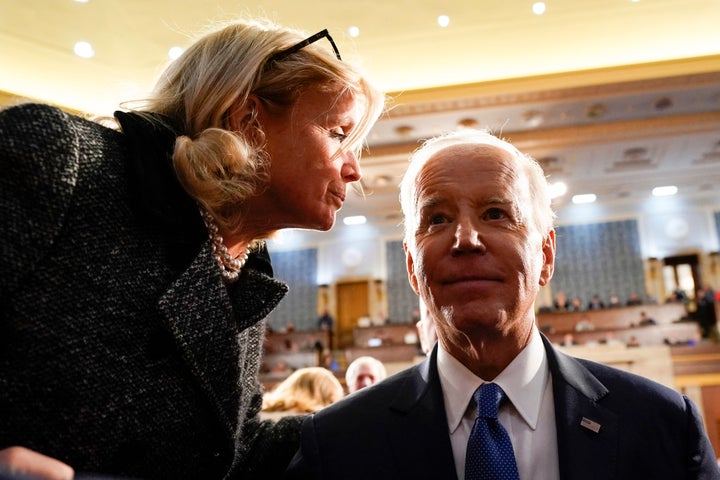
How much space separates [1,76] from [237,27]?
7937mm

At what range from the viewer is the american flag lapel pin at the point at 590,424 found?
1118mm

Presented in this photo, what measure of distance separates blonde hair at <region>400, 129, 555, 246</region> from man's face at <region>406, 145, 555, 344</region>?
1.0 inches

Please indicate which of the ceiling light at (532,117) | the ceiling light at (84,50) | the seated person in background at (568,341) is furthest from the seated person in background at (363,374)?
the seated person in background at (568,341)

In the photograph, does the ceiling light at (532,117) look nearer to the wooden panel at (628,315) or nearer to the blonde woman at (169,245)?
the wooden panel at (628,315)

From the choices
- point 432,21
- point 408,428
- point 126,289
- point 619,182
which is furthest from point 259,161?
point 619,182

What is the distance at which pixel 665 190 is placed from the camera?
13.4 metres

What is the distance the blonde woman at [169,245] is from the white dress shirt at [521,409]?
0.35 m

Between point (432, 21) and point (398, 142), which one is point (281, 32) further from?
point (398, 142)

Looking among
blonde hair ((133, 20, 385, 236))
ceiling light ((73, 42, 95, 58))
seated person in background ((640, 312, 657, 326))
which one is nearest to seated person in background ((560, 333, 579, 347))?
seated person in background ((640, 312, 657, 326))

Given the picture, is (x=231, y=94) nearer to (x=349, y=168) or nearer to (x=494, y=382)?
(x=349, y=168)

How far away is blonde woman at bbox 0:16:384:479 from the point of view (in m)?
0.87

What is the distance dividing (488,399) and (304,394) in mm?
2972

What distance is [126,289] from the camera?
96cm

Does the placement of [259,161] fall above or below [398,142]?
below
